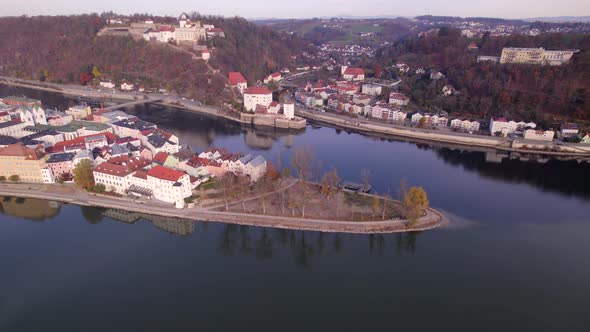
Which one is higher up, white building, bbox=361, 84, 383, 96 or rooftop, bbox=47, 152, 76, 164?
white building, bbox=361, 84, 383, 96

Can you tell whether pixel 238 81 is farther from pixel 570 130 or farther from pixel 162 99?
pixel 570 130

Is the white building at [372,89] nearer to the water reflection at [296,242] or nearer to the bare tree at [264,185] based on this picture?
the bare tree at [264,185]

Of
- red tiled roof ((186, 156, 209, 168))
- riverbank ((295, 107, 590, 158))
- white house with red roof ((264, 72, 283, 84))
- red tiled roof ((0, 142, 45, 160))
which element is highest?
white house with red roof ((264, 72, 283, 84))

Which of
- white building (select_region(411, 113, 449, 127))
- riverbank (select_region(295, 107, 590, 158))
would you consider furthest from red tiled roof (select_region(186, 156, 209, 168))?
white building (select_region(411, 113, 449, 127))

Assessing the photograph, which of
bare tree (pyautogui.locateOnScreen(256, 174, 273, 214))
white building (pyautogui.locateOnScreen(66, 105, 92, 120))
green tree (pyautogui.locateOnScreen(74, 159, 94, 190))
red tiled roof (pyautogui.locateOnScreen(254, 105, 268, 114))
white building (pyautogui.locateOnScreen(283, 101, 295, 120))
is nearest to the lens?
bare tree (pyautogui.locateOnScreen(256, 174, 273, 214))

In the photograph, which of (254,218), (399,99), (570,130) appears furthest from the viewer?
(399,99)

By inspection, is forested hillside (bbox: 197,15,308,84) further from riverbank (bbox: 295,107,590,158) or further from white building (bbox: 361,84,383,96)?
riverbank (bbox: 295,107,590,158)

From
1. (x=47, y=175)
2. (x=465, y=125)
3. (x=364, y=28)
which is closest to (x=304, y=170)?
(x=47, y=175)

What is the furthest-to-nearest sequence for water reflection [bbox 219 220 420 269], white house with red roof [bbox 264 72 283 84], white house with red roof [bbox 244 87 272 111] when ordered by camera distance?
white house with red roof [bbox 264 72 283 84] → white house with red roof [bbox 244 87 272 111] → water reflection [bbox 219 220 420 269]
